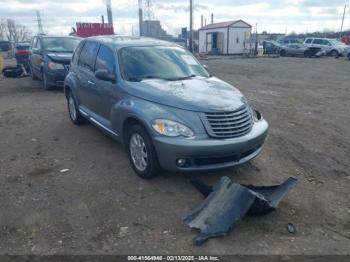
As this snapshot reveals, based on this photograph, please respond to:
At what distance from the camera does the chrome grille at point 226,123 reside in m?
3.94

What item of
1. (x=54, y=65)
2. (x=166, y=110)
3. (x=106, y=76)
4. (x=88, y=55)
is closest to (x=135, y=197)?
A: (x=166, y=110)

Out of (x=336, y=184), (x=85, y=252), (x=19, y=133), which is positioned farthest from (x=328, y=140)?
(x=19, y=133)

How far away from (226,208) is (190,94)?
1.58 meters

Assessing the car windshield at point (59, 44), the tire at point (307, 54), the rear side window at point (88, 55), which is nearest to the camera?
the rear side window at point (88, 55)

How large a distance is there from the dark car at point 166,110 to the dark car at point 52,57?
5413 millimetres

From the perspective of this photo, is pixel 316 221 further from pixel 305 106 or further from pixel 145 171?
pixel 305 106

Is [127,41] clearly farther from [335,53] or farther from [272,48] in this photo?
[272,48]

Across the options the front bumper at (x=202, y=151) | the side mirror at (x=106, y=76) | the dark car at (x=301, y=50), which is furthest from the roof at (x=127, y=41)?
the dark car at (x=301, y=50)

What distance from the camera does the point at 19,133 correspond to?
22.1ft

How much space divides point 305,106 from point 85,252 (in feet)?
25.7

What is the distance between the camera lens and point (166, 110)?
13.3 feet

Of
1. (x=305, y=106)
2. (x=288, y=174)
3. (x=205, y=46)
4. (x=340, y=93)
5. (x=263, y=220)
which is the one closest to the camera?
(x=263, y=220)

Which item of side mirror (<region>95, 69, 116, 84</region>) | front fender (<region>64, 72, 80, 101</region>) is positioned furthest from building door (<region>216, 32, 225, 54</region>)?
side mirror (<region>95, 69, 116, 84</region>)

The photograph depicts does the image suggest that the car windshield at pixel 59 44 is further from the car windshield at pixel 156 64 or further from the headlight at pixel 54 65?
the car windshield at pixel 156 64
